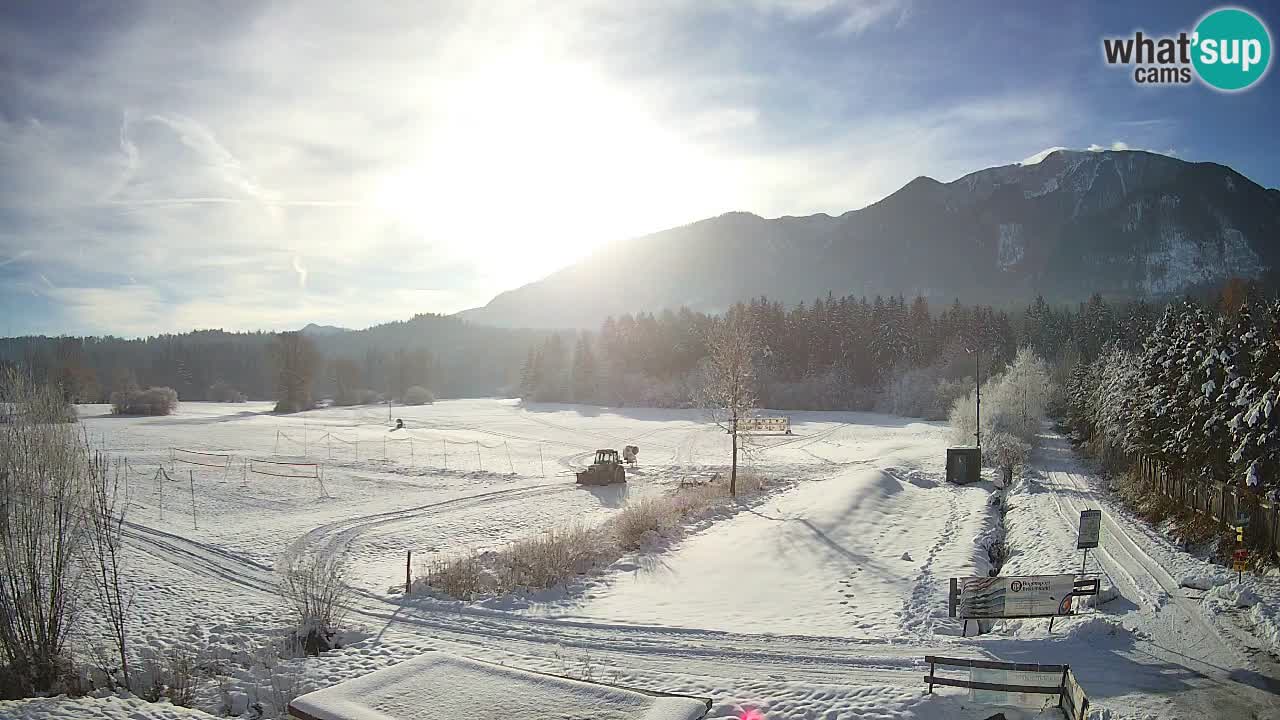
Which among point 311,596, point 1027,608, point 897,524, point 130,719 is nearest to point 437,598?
point 311,596

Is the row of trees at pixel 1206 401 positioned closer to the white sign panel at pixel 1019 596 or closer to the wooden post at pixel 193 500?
the white sign panel at pixel 1019 596

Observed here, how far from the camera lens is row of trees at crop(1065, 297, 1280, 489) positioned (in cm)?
2105

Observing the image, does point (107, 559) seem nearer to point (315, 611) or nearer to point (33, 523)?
point (315, 611)

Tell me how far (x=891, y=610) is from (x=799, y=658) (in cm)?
491

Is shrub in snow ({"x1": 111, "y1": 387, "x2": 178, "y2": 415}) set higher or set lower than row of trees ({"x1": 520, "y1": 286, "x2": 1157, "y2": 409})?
lower

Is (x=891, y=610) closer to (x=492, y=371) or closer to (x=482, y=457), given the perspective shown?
(x=482, y=457)

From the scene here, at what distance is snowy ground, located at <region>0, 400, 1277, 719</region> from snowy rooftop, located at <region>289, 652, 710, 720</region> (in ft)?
7.50

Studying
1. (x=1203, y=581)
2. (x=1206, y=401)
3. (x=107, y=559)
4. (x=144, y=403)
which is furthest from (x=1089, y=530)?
(x=144, y=403)

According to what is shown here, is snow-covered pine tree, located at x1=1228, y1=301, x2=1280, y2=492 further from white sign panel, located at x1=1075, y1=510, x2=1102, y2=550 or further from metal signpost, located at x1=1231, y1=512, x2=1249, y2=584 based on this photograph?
white sign panel, located at x1=1075, y1=510, x2=1102, y2=550

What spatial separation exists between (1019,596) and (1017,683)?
5.21m

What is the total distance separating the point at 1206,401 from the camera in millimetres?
26188

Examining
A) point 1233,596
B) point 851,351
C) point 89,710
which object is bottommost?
point 1233,596

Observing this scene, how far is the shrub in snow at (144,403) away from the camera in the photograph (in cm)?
8188

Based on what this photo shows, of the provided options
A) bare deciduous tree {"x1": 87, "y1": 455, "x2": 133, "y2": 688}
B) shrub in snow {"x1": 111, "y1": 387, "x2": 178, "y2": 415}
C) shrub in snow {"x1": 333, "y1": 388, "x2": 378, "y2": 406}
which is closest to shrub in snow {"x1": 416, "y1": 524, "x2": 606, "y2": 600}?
bare deciduous tree {"x1": 87, "y1": 455, "x2": 133, "y2": 688}
